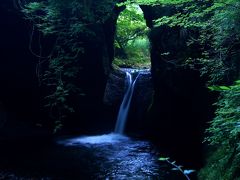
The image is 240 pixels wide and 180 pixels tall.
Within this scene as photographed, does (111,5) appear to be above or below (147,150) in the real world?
above

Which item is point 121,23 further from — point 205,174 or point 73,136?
point 205,174

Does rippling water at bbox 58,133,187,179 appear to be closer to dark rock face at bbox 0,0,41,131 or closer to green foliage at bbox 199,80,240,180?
green foliage at bbox 199,80,240,180

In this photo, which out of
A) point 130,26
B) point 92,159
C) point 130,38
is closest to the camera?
point 92,159

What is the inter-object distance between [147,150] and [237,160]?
588cm

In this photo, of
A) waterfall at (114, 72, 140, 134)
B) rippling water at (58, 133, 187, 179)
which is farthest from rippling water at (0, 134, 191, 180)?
waterfall at (114, 72, 140, 134)

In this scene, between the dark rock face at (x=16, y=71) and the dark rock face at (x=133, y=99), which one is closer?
the dark rock face at (x=16, y=71)

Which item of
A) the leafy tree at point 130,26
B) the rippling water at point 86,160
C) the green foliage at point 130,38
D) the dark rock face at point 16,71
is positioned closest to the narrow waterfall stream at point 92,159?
the rippling water at point 86,160

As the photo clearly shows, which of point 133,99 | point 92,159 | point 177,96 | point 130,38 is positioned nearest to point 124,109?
point 133,99

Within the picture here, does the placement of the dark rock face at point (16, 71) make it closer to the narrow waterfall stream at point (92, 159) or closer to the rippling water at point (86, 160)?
the narrow waterfall stream at point (92, 159)

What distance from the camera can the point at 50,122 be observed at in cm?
1321

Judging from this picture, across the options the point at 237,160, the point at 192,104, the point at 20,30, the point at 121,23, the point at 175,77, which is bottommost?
the point at 237,160

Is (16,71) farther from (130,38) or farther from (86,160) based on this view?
(130,38)

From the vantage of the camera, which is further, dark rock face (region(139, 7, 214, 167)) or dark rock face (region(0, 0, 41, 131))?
dark rock face (region(0, 0, 41, 131))

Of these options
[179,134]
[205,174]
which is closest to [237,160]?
[205,174]
